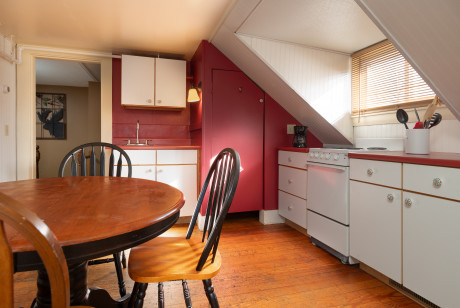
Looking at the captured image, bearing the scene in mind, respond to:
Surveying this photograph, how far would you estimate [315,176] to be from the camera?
246 cm

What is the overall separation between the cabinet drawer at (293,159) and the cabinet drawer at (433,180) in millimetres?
1129

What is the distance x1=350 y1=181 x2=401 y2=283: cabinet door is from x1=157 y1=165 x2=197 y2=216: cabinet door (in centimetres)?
174

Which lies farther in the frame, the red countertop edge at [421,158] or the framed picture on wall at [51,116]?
the framed picture on wall at [51,116]

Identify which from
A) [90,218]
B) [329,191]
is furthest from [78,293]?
[329,191]

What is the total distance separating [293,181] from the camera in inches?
113

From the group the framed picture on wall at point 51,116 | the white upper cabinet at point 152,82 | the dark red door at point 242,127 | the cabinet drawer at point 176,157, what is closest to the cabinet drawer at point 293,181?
the dark red door at point 242,127

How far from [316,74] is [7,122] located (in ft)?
11.6

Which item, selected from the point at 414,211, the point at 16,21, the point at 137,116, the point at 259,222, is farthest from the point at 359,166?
the point at 16,21

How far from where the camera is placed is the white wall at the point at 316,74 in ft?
8.80

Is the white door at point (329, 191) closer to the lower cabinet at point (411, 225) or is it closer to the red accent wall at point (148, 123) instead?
the lower cabinet at point (411, 225)

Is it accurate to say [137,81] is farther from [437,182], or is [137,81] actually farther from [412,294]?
[412,294]

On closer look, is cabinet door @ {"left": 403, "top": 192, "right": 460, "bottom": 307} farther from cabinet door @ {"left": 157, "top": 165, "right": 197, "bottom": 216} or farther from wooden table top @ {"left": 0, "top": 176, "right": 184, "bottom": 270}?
cabinet door @ {"left": 157, "top": 165, "right": 197, "bottom": 216}

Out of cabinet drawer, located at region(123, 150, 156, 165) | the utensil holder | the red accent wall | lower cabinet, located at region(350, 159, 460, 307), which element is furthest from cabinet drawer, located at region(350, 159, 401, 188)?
the red accent wall

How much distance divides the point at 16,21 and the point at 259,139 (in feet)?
9.17
